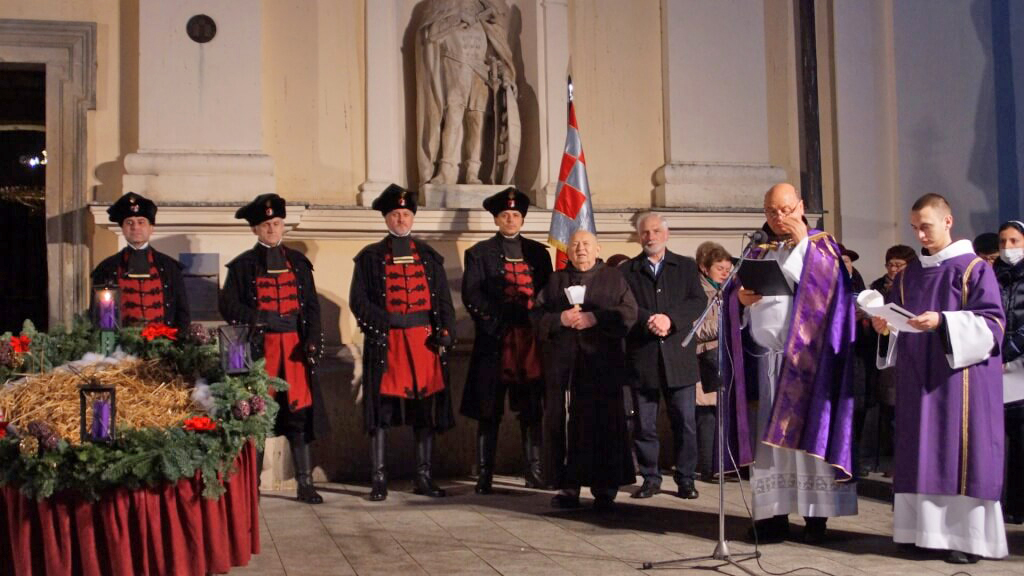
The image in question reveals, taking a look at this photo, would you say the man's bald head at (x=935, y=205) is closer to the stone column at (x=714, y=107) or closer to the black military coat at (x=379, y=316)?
the black military coat at (x=379, y=316)

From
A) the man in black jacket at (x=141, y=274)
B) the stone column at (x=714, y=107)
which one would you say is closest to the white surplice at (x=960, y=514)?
the stone column at (x=714, y=107)

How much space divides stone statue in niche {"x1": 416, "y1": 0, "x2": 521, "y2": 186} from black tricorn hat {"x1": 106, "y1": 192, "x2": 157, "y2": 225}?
2.13 metres

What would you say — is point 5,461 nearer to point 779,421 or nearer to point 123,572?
point 123,572

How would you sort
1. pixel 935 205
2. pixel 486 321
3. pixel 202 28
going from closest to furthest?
1. pixel 935 205
2. pixel 486 321
3. pixel 202 28

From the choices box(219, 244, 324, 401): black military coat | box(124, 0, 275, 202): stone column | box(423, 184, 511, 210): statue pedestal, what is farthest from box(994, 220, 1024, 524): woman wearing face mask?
box(124, 0, 275, 202): stone column

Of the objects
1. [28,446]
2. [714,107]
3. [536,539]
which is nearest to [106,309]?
[28,446]

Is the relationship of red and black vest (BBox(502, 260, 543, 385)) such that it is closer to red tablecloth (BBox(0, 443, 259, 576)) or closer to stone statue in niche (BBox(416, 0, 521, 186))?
stone statue in niche (BBox(416, 0, 521, 186))

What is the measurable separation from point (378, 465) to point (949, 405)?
3421 millimetres

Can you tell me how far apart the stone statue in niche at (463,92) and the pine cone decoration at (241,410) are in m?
3.99

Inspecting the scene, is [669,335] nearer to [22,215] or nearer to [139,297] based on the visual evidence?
[139,297]

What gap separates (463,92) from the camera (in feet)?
29.5

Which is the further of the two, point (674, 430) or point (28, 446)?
point (674, 430)

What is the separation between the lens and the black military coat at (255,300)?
7504mm

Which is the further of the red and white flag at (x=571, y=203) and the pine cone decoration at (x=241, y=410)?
the red and white flag at (x=571, y=203)
